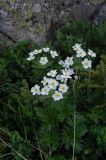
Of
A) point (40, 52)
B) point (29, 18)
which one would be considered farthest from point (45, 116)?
point (29, 18)

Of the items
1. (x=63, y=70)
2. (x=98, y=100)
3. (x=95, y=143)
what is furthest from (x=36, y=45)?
(x=95, y=143)

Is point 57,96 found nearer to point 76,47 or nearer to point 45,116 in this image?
point 45,116

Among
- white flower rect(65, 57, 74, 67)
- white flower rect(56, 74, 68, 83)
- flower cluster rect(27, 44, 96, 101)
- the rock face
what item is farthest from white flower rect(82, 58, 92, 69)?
the rock face

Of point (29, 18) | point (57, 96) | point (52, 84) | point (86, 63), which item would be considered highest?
point (29, 18)

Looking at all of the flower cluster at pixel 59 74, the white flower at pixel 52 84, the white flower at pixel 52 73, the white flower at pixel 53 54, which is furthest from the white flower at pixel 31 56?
the white flower at pixel 52 84

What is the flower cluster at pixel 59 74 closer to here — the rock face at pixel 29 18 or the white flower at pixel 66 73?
the white flower at pixel 66 73

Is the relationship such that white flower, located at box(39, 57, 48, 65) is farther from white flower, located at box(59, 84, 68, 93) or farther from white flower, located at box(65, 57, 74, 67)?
white flower, located at box(59, 84, 68, 93)

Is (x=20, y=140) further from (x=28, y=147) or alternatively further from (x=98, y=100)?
(x=98, y=100)
